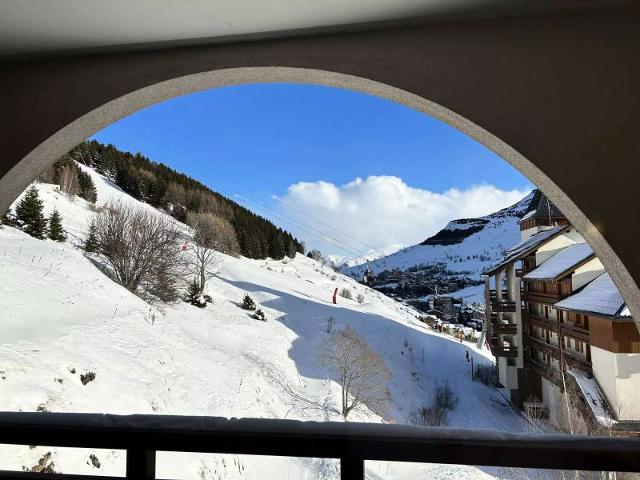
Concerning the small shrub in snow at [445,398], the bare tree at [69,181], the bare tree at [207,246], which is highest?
the bare tree at [69,181]

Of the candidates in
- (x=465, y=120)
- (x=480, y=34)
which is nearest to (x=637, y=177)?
(x=465, y=120)

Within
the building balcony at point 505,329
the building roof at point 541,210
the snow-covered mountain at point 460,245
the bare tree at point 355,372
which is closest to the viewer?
A: the bare tree at point 355,372

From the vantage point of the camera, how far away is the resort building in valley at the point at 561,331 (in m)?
7.34

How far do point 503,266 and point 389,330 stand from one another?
23.9 feet

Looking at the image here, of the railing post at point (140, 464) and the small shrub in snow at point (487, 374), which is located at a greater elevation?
the small shrub in snow at point (487, 374)

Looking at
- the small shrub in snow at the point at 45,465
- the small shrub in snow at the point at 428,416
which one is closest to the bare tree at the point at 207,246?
the small shrub in snow at the point at 428,416

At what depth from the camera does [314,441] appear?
30.2 inches

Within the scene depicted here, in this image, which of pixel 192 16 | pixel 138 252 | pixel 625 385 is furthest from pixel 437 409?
pixel 192 16

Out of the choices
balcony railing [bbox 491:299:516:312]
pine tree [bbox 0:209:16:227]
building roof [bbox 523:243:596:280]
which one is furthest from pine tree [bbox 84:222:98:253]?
balcony railing [bbox 491:299:516:312]

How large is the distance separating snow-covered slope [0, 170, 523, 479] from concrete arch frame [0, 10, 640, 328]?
2246mm

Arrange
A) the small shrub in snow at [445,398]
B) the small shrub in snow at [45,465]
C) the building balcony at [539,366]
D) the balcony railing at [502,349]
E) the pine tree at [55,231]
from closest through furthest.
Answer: the small shrub in snow at [45,465] < the pine tree at [55,231] < the building balcony at [539,366] < the small shrub in snow at [445,398] < the balcony railing at [502,349]

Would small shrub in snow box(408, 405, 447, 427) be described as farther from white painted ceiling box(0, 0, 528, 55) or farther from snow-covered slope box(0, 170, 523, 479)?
white painted ceiling box(0, 0, 528, 55)

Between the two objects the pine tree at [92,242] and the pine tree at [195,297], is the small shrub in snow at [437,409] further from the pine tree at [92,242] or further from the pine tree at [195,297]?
the pine tree at [92,242]

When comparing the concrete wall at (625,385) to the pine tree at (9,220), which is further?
the pine tree at (9,220)
